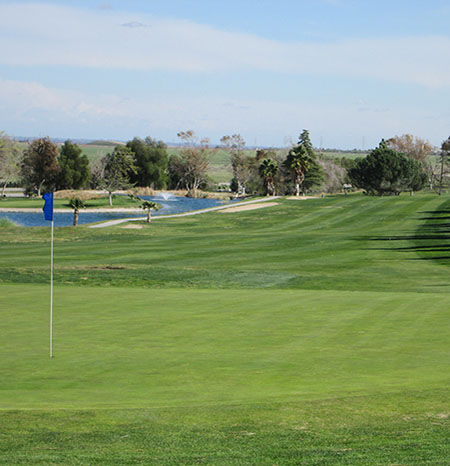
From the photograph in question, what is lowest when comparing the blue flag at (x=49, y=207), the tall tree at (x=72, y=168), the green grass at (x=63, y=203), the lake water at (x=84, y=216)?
the lake water at (x=84, y=216)

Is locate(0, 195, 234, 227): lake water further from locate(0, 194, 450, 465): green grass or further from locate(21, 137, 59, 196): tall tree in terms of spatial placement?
locate(0, 194, 450, 465): green grass

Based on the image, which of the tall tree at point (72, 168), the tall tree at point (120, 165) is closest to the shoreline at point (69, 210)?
the tall tree at point (120, 165)

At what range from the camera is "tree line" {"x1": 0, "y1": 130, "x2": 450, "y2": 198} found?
106500mm

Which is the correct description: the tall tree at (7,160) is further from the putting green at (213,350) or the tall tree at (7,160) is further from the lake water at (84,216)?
the putting green at (213,350)

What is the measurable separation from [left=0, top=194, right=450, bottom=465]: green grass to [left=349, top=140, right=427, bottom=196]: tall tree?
8029cm

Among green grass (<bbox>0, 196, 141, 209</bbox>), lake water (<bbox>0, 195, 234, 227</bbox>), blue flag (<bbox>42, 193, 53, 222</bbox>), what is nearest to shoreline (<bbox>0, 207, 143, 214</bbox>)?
lake water (<bbox>0, 195, 234, 227</bbox>)

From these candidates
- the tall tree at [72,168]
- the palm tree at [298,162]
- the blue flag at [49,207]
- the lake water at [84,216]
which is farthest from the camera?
the tall tree at [72,168]

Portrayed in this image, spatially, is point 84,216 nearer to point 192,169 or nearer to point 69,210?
point 69,210

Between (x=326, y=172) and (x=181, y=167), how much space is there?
27417 mm

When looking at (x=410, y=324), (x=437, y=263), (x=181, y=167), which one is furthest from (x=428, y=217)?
(x=181, y=167)

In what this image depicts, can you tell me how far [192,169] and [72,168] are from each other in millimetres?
23787

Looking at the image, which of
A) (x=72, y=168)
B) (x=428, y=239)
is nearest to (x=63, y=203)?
(x=72, y=168)

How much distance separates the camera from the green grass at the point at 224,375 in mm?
8531

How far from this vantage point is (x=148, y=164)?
124812 mm
